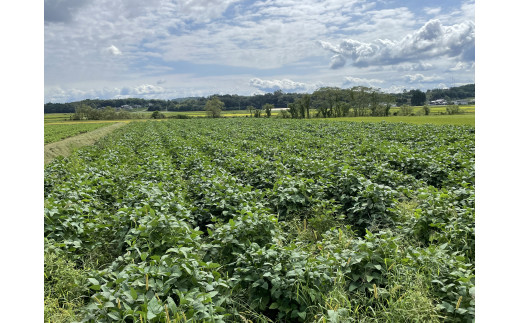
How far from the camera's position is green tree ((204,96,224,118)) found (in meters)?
94.2

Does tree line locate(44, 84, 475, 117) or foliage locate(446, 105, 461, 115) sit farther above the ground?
tree line locate(44, 84, 475, 117)

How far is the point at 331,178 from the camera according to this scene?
8898mm

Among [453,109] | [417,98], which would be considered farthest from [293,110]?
[453,109]

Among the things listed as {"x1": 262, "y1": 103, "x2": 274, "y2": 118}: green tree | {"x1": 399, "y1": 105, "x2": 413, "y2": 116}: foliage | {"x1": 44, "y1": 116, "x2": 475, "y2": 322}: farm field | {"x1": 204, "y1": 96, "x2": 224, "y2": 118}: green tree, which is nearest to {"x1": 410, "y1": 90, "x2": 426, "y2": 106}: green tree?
{"x1": 399, "y1": 105, "x2": 413, "y2": 116}: foliage

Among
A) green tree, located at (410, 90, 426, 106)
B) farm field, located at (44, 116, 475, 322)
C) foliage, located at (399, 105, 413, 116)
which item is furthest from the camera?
foliage, located at (399, 105, 413, 116)

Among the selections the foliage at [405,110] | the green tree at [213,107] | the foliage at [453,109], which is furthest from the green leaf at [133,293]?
the green tree at [213,107]

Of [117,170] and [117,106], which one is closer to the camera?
[117,170]

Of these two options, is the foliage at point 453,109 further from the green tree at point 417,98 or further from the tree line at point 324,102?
the tree line at point 324,102

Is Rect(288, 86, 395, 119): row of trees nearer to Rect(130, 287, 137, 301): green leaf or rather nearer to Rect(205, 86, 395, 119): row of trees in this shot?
Rect(205, 86, 395, 119): row of trees

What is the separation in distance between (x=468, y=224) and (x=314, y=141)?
42.0ft

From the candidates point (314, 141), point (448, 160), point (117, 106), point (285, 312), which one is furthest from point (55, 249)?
point (117, 106)

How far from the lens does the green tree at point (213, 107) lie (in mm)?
94188

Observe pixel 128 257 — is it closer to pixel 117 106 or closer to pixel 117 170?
pixel 117 170

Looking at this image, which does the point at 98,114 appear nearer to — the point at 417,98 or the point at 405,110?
the point at 405,110
